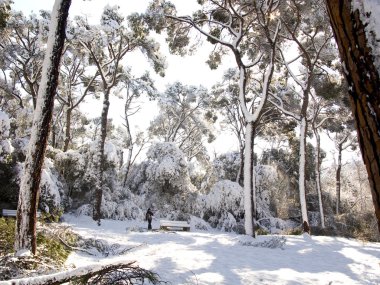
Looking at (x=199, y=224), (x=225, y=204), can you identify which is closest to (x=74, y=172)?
(x=199, y=224)

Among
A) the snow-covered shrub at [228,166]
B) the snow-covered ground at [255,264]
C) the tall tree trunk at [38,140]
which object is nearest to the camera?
the tall tree trunk at [38,140]

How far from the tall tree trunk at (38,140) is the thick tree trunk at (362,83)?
219 inches

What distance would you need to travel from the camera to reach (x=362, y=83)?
4.24ft

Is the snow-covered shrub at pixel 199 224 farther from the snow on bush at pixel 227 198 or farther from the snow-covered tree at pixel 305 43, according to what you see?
the snow-covered tree at pixel 305 43

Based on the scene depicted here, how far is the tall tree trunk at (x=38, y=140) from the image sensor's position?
5598mm

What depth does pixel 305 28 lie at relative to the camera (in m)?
15.6

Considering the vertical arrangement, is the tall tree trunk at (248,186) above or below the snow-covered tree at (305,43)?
below

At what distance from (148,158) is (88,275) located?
68.4ft

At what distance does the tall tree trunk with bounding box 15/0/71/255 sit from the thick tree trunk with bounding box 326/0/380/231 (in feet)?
18.3

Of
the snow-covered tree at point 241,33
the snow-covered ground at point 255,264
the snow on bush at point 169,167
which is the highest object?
the snow-covered tree at point 241,33

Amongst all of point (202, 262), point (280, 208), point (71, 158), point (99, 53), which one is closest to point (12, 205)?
point (71, 158)

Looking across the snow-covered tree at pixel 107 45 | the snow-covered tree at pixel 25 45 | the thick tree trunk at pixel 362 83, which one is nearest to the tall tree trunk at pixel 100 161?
the snow-covered tree at pixel 107 45

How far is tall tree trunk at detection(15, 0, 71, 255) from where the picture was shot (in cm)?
560

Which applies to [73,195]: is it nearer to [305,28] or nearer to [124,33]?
[124,33]
